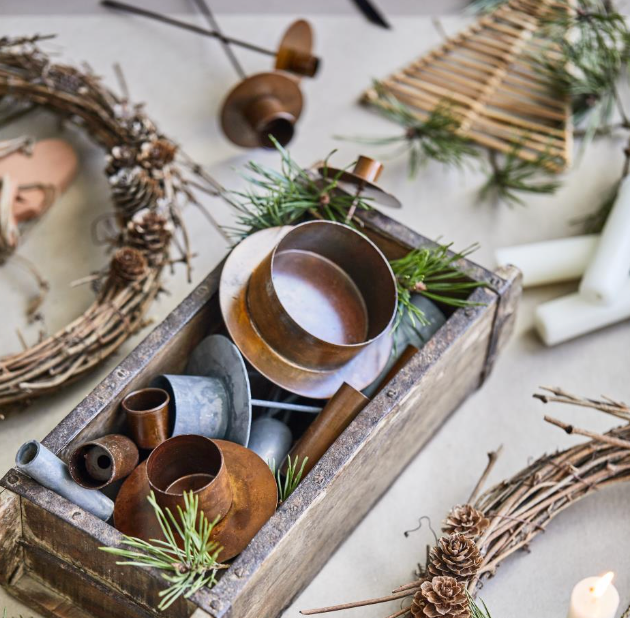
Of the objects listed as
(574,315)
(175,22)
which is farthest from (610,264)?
(175,22)

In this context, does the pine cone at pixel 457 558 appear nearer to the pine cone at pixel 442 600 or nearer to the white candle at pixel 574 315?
the pine cone at pixel 442 600

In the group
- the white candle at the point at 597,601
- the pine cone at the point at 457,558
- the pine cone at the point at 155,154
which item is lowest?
the pine cone at the point at 457,558

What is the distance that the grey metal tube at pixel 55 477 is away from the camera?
92cm

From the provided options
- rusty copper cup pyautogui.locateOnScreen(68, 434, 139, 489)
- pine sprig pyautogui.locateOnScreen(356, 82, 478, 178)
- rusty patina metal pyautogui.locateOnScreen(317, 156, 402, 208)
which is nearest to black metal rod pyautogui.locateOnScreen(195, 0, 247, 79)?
pine sprig pyautogui.locateOnScreen(356, 82, 478, 178)

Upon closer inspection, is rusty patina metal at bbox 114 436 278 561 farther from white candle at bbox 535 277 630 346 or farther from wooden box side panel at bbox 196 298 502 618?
white candle at bbox 535 277 630 346

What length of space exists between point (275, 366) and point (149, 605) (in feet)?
0.91

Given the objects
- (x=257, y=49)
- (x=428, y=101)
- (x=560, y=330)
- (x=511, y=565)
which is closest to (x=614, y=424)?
(x=560, y=330)

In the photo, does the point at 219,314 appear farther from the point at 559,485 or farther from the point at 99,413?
the point at 559,485

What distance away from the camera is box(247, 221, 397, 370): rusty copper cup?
107cm

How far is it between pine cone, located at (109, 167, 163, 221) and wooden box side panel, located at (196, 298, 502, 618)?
44 cm

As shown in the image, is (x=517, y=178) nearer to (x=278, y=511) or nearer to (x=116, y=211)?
(x=116, y=211)

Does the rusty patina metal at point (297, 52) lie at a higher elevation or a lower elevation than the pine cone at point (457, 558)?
higher

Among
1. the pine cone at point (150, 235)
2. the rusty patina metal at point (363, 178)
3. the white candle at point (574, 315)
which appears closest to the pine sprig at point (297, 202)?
the rusty patina metal at point (363, 178)

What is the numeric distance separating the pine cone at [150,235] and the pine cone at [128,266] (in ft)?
0.07
